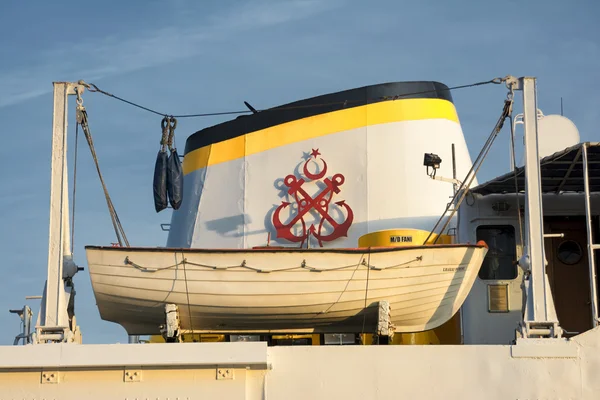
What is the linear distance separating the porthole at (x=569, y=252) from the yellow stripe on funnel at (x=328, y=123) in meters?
2.97

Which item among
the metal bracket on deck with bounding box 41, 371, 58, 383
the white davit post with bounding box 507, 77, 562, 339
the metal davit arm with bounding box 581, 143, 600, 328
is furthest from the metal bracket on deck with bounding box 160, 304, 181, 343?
the metal davit arm with bounding box 581, 143, 600, 328

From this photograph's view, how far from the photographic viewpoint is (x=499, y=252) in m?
15.1

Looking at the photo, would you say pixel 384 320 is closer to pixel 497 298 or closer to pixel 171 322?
pixel 171 322

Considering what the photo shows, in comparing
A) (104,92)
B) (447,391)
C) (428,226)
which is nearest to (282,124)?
(428,226)

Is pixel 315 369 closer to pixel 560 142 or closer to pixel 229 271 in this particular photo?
pixel 229 271

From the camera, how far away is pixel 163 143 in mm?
13625

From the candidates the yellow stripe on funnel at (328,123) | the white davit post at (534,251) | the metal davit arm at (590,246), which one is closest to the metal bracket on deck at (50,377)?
the white davit post at (534,251)

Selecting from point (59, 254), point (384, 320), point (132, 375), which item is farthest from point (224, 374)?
point (59, 254)

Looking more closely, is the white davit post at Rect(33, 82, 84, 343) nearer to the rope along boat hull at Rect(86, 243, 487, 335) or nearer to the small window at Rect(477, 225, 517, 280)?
the rope along boat hull at Rect(86, 243, 487, 335)

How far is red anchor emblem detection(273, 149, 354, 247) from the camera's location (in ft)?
51.4

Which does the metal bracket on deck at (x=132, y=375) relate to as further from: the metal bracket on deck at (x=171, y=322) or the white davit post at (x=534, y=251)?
the white davit post at (x=534, y=251)

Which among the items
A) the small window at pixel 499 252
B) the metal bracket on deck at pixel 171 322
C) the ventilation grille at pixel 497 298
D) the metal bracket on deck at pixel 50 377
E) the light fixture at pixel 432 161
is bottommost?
the metal bracket on deck at pixel 50 377

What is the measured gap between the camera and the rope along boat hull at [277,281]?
12555 mm

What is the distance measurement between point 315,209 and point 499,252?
2.81 m
